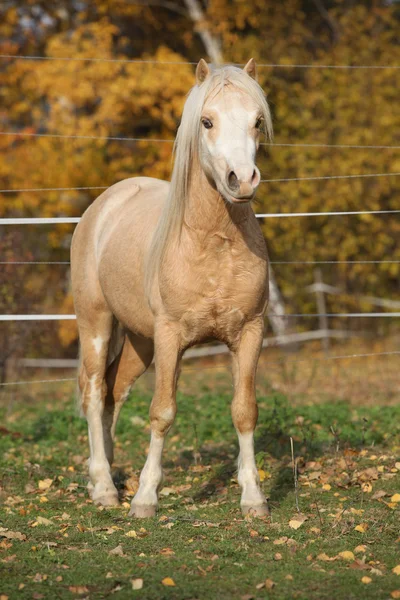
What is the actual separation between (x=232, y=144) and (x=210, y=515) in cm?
210

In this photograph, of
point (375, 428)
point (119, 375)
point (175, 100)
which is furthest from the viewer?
point (175, 100)

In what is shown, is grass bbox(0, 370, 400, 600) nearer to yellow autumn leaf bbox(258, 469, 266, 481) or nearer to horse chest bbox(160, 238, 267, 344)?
yellow autumn leaf bbox(258, 469, 266, 481)

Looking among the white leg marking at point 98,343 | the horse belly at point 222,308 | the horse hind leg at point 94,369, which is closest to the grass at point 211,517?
the horse hind leg at point 94,369

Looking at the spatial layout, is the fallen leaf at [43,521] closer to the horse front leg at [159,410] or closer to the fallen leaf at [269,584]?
the horse front leg at [159,410]

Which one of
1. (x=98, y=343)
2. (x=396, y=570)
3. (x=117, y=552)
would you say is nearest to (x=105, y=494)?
(x=98, y=343)

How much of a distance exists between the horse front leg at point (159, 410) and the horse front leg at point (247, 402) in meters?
0.36

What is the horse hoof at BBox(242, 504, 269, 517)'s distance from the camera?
193 inches

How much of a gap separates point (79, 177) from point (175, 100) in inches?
76.0

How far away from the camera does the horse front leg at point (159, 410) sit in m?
4.98

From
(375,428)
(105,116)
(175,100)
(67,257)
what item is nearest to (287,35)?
(175,100)

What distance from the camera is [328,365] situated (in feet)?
41.5

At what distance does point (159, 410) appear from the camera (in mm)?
5055

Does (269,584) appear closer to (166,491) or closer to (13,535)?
(13,535)

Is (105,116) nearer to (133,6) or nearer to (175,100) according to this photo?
(175,100)
